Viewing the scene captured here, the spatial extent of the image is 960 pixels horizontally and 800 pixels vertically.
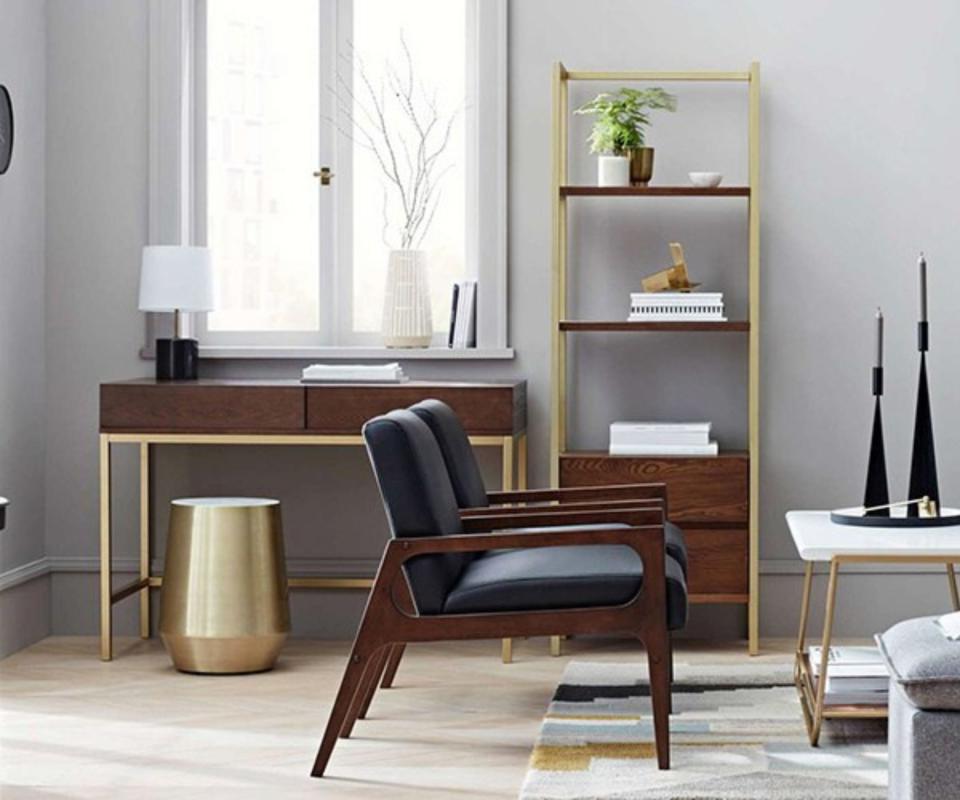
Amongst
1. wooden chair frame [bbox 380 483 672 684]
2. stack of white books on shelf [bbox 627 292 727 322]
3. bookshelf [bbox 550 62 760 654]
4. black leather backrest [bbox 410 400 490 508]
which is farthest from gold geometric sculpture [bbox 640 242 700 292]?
black leather backrest [bbox 410 400 490 508]

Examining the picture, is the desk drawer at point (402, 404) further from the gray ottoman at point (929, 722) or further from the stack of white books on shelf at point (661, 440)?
the gray ottoman at point (929, 722)

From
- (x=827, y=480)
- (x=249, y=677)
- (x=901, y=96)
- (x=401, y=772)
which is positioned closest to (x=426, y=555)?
(x=401, y=772)

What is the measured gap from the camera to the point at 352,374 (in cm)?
514

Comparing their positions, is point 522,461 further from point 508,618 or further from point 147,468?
point 508,618

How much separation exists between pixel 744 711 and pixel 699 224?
1827mm

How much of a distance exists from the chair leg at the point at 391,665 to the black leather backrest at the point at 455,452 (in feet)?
1.60

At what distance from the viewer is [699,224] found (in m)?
5.52

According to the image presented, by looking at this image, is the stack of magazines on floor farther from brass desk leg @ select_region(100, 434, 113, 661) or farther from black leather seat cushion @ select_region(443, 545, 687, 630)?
black leather seat cushion @ select_region(443, 545, 687, 630)

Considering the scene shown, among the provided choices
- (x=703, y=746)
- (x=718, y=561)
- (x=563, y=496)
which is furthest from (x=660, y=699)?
(x=718, y=561)

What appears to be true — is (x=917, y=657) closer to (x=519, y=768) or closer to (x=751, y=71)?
(x=519, y=768)

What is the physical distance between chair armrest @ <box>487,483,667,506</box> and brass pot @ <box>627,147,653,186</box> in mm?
1121

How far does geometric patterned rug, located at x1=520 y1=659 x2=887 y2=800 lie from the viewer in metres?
3.54

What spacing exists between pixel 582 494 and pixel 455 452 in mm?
436

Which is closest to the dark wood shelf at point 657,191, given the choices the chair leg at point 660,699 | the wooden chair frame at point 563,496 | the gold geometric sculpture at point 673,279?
the gold geometric sculpture at point 673,279
